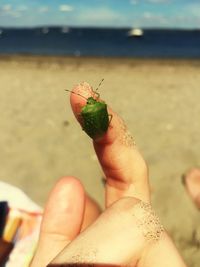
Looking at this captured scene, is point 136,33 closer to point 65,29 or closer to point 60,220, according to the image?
point 65,29

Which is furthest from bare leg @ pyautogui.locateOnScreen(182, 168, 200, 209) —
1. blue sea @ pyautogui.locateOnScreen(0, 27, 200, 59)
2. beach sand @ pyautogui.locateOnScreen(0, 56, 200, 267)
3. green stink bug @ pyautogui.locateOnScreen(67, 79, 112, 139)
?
blue sea @ pyautogui.locateOnScreen(0, 27, 200, 59)

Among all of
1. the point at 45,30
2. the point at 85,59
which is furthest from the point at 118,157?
the point at 45,30

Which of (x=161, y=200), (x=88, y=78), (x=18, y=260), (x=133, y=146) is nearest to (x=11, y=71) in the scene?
(x=88, y=78)

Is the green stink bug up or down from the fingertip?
up

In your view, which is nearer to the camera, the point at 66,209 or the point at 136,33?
the point at 66,209

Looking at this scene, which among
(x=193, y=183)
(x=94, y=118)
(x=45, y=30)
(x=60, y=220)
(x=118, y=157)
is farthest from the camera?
(x=45, y=30)

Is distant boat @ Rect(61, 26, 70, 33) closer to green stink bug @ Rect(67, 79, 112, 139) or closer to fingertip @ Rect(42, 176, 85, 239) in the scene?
fingertip @ Rect(42, 176, 85, 239)

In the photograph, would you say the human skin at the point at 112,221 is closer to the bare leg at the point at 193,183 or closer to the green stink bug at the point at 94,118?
the green stink bug at the point at 94,118

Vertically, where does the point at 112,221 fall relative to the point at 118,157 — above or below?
below
